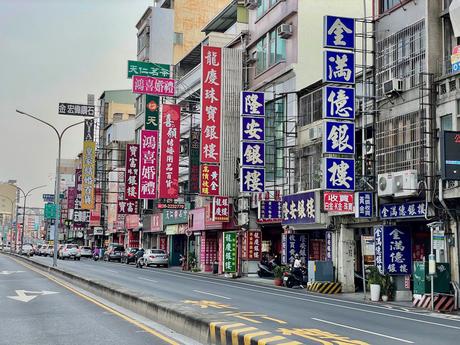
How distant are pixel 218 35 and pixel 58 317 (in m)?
37.2

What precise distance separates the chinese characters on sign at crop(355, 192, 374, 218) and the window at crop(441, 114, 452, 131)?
14.4 ft

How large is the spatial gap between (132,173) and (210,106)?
18735 millimetres

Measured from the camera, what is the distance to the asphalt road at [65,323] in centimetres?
1145

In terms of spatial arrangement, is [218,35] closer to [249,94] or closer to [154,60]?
[249,94]

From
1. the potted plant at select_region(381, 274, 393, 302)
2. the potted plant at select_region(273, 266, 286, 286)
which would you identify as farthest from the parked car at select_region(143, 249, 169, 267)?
the potted plant at select_region(381, 274, 393, 302)

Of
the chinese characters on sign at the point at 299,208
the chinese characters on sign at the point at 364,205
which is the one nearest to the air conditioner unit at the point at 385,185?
the chinese characters on sign at the point at 364,205

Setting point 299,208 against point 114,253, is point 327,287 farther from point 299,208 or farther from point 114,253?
point 114,253

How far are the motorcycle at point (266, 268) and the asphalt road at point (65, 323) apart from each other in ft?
57.2

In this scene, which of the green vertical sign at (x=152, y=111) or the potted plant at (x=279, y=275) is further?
the green vertical sign at (x=152, y=111)

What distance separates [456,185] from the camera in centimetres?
2147

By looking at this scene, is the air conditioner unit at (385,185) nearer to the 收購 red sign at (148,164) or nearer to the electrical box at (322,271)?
the electrical box at (322,271)

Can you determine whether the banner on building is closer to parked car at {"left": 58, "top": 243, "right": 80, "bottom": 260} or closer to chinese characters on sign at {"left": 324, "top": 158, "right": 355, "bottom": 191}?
chinese characters on sign at {"left": 324, "top": 158, "right": 355, "bottom": 191}

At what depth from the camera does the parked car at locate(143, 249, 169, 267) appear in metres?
51.2

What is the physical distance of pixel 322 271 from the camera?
28484 millimetres
